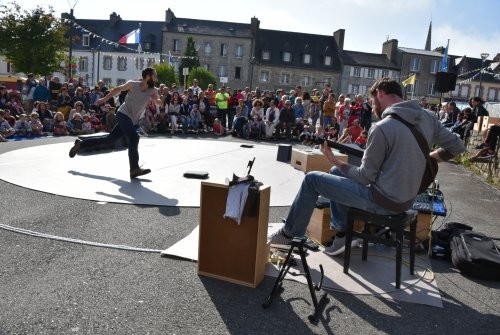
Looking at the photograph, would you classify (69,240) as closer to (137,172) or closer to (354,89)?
(137,172)

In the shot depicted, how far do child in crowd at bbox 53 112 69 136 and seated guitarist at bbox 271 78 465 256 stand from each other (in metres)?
12.3

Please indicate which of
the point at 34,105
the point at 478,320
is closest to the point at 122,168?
the point at 478,320

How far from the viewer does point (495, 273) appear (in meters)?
4.33

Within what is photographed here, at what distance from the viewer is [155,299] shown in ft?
11.5

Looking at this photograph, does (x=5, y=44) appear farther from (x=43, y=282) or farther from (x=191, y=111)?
(x=43, y=282)

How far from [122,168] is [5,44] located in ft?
81.5

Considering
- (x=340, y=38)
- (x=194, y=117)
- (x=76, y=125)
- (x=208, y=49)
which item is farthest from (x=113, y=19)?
(x=76, y=125)

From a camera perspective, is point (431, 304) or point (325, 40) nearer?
point (431, 304)

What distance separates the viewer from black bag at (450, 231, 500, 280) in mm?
4352

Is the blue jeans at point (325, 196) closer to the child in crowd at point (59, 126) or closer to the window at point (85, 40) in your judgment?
the child in crowd at point (59, 126)

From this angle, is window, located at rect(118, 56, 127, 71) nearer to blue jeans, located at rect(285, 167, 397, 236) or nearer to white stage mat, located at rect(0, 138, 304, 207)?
white stage mat, located at rect(0, 138, 304, 207)

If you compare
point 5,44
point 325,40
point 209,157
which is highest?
point 325,40

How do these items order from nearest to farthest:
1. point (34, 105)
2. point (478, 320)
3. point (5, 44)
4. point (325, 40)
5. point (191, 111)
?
point (478, 320) → point (34, 105) → point (191, 111) → point (5, 44) → point (325, 40)

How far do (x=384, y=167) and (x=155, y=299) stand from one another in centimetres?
209
